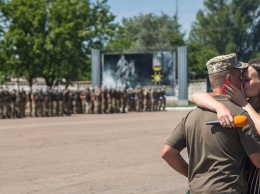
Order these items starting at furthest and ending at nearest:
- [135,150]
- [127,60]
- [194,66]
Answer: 1. [194,66]
2. [127,60]
3. [135,150]

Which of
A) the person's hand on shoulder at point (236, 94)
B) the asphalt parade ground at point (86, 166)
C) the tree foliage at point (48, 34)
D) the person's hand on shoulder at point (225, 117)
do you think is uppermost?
the tree foliage at point (48, 34)

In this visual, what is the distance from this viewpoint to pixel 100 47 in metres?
55.5

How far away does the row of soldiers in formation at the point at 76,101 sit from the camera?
32.8 meters

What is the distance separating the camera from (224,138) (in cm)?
377

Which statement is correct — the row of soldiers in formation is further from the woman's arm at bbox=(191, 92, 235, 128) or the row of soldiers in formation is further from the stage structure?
the woman's arm at bbox=(191, 92, 235, 128)

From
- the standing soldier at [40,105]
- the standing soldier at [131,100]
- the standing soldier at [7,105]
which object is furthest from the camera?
the standing soldier at [131,100]

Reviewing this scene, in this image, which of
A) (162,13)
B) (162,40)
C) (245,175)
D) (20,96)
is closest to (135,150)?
(245,175)

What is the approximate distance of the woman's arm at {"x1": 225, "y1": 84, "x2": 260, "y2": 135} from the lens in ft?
12.4

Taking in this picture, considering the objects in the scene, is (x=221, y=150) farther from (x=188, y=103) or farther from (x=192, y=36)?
(x=192, y=36)

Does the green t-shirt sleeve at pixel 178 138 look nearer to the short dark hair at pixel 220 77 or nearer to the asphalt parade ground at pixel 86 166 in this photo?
the short dark hair at pixel 220 77

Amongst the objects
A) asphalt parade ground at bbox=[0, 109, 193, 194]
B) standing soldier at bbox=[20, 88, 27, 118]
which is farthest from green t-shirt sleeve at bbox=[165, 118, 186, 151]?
standing soldier at bbox=[20, 88, 27, 118]

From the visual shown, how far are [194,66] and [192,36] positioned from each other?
20.4 metres

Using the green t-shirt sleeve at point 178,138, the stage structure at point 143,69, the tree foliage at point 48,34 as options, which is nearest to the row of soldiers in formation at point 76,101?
the stage structure at point 143,69

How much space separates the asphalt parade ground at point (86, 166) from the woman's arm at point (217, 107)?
17.1ft
